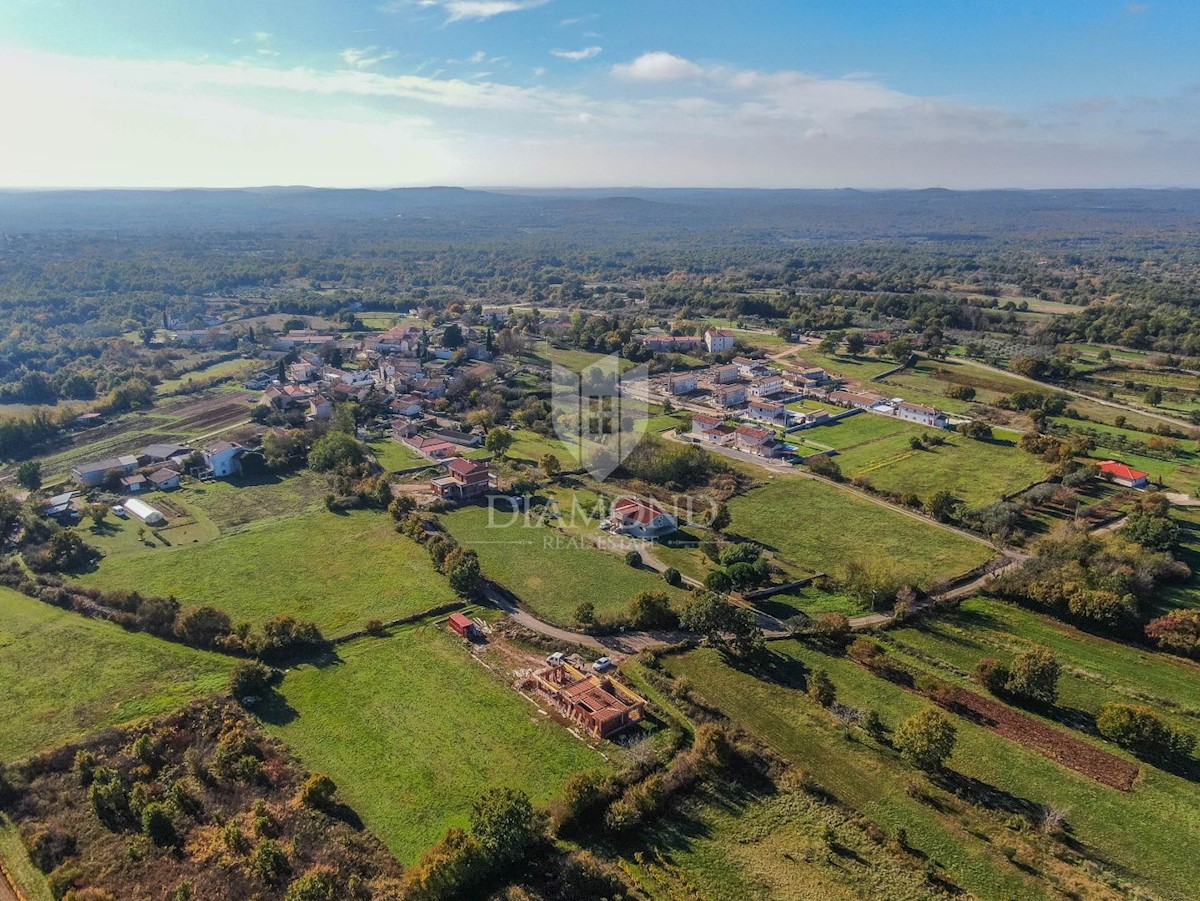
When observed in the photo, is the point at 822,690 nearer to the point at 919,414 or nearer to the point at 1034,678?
the point at 1034,678

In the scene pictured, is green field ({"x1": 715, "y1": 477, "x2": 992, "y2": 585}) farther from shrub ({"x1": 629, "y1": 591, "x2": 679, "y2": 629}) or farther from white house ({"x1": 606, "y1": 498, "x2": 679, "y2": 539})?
shrub ({"x1": 629, "y1": 591, "x2": 679, "y2": 629})

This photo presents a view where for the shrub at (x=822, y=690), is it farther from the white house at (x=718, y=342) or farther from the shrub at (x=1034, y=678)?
the white house at (x=718, y=342)

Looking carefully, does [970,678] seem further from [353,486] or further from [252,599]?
[353,486]

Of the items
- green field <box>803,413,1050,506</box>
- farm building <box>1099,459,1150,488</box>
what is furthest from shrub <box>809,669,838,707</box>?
farm building <box>1099,459,1150,488</box>

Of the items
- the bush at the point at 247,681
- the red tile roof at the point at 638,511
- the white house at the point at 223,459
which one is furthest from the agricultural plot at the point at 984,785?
the white house at the point at 223,459
